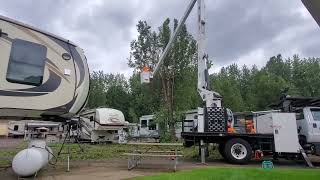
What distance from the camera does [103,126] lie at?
23.6m

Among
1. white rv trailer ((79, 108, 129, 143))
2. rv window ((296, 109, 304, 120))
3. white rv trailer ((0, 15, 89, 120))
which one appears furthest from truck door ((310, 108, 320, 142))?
white rv trailer ((79, 108, 129, 143))

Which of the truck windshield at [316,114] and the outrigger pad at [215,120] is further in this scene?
the truck windshield at [316,114]

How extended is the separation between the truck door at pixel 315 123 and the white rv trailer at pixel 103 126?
1375 cm

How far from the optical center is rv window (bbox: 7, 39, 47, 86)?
7.98m

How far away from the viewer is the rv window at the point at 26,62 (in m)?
7.98

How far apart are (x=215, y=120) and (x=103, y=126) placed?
12499 millimetres

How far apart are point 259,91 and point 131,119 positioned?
1919cm

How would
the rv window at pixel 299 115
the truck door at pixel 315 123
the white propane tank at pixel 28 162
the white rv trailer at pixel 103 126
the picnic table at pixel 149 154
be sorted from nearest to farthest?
the white propane tank at pixel 28 162
the picnic table at pixel 149 154
the truck door at pixel 315 123
the rv window at pixel 299 115
the white rv trailer at pixel 103 126


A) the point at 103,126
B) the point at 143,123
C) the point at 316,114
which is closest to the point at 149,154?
the point at 316,114

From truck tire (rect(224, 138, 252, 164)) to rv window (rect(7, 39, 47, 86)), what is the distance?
6.87 m

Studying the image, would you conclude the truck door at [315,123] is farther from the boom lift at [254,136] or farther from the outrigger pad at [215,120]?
the outrigger pad at [215,120]

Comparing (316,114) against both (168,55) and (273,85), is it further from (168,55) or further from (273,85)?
(273,85)

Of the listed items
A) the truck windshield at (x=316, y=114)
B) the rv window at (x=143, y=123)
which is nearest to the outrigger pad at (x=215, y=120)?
the truck windshield at (x=316, y=114)

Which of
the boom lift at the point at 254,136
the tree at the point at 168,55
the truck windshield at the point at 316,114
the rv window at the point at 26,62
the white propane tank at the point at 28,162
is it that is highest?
the tree at the point at 168,55
